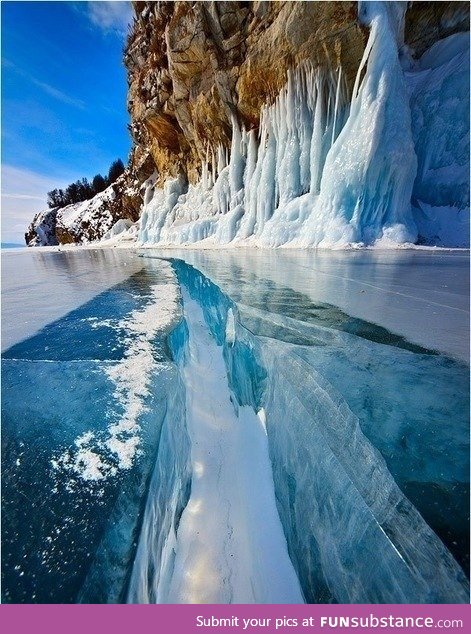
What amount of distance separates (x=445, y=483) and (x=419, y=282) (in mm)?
3303

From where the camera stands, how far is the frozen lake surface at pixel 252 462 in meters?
0.78

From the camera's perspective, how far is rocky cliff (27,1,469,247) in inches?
436

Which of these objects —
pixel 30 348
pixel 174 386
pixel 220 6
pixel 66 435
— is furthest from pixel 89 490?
pixel 220 6

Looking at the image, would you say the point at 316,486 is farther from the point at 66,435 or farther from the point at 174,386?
the point at 66,435

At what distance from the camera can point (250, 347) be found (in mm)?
2387

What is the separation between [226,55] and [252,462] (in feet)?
65.7

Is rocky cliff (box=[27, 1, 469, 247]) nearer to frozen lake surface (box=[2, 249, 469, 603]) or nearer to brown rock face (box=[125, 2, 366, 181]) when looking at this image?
brown rock face (box=[125, 2, 366, 181])

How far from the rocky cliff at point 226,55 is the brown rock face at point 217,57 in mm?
34

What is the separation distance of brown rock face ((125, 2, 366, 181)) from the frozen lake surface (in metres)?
13.9

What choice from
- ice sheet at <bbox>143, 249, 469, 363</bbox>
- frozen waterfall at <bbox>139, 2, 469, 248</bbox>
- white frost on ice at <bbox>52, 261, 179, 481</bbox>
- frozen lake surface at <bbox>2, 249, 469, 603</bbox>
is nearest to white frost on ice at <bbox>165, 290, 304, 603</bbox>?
frozen lake surface at <bbox>2, 249, 469, 603</bbox>

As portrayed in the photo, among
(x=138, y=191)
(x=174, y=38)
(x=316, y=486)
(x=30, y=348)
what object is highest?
(x=174, y=38)

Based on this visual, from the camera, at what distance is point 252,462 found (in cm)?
210
